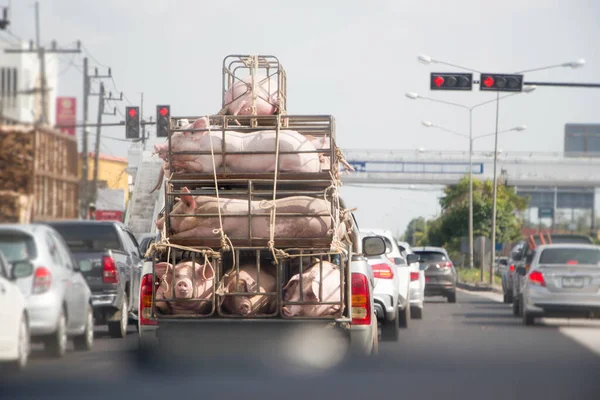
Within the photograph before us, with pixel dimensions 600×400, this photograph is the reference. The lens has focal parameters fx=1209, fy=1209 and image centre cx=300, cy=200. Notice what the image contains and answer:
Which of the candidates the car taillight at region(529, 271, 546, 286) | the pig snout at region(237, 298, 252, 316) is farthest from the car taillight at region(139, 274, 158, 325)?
the car taillight at region(529, 271, 546, 286)

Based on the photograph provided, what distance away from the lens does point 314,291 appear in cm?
962

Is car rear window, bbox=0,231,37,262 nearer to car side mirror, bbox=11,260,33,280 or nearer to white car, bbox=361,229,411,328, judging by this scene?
car side mirror, bbox=11,260,33,280

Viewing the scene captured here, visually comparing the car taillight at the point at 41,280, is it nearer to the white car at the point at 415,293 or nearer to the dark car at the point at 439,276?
the white car at the point at 415,293

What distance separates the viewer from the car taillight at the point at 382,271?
682 inches

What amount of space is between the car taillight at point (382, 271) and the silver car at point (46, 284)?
33.3 ft

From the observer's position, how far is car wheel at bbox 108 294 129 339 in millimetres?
9354

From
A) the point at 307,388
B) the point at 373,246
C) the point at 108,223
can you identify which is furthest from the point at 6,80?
the point at 373,246

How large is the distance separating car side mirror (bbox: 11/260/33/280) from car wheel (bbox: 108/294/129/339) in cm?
217

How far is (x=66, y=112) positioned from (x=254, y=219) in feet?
9.40

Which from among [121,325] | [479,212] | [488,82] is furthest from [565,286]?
[479,212]

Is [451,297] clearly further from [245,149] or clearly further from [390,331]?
[245,149]

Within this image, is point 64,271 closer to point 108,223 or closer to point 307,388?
point 108,223

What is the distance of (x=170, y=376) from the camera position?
32.1 ft

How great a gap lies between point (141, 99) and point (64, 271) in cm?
230
